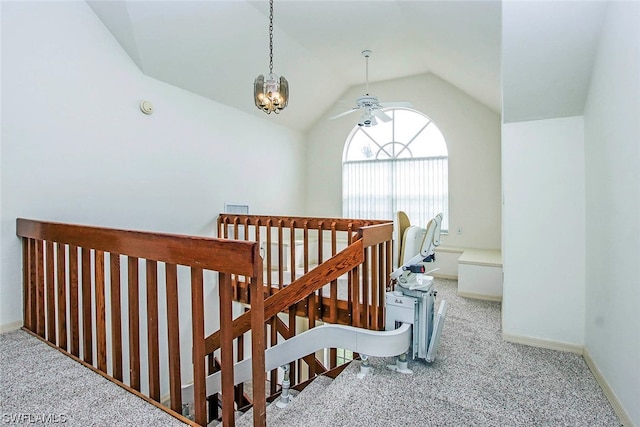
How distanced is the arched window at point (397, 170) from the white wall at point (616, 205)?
3.34m

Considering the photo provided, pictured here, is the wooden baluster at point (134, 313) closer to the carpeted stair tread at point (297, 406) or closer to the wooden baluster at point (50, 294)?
the carpeted stair tread at point (297, 406)

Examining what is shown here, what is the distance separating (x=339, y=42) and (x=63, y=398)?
4.63 m

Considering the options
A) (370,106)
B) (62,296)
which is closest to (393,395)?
(62,296)

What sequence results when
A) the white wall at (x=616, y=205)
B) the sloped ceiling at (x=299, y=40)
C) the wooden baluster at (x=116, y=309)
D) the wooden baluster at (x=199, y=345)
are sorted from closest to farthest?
the wooden baluster at (x=199, y=345), the white wall at (x=616, y=205), the wooden baluster at (x=116, y=309), the sloped ceiling at (x=299, y=40)

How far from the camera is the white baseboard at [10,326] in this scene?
2646 mm

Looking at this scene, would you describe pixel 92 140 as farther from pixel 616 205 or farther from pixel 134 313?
pixel 616 205

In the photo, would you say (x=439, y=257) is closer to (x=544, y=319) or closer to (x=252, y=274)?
(x=544, y=319)

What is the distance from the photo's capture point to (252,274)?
4.44 feet

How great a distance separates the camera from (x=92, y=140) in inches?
128

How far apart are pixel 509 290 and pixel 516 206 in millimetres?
731

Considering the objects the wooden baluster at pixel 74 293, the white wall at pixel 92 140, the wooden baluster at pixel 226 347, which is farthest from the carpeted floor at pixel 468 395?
the white wall at pixel 92 140

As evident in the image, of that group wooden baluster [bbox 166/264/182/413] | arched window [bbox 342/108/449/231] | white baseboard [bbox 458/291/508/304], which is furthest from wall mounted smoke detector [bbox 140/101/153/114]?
white baseboard [bbox 458/291/508/304]

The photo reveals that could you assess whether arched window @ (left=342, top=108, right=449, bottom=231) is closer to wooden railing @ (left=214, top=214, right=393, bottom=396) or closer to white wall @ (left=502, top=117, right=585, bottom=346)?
wooden railing @ (left=214, top=214, right=393, bottom=396)

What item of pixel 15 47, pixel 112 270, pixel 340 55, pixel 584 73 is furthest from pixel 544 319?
pixel 15 47
